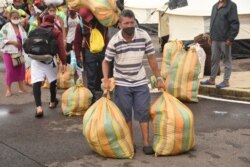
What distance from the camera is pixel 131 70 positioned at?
599 centimetres

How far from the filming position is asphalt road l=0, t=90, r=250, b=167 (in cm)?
584

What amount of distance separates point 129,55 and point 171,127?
3.07 feet

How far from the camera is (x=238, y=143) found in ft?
21.3

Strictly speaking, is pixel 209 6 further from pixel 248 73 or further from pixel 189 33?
pixel 248 73

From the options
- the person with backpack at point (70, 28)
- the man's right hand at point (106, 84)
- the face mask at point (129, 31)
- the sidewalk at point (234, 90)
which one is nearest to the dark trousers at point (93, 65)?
the man's right hand at point (106, 84)

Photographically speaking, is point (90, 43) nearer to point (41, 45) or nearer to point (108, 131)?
point (41, 45)

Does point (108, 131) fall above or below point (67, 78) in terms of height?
above

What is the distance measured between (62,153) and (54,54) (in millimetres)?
2307

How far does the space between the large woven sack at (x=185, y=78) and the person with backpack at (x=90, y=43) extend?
1.45m

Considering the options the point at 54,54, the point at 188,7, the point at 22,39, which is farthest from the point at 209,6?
the point at 54,54

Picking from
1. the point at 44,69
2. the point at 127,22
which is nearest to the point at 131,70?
the point at 127,22

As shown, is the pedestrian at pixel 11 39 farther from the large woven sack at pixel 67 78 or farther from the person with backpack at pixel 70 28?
the person with backpack at pixel 70 28

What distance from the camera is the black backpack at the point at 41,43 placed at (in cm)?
801

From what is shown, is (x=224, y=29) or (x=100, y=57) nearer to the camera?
(x=100, y=57)
